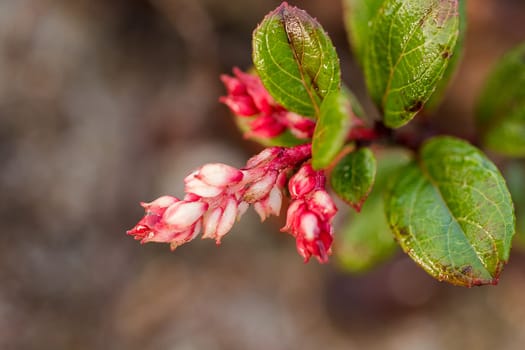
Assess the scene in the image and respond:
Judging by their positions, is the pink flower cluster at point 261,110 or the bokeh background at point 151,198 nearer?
the pink flower cluster at point 261,110

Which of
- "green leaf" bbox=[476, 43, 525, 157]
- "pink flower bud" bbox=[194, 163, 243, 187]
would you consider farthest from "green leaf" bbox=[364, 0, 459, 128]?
"green leaf" bbox=[476, 43, 525, 157]

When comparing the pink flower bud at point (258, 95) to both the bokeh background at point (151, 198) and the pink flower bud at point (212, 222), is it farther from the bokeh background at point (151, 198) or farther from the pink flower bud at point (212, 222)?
the bokeh background at point (151, 198)

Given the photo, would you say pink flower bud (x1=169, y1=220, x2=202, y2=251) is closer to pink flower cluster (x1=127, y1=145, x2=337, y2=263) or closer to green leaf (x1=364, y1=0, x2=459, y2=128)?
pink flower cluster (x1=127, y1=145, x2=337, y2=263)

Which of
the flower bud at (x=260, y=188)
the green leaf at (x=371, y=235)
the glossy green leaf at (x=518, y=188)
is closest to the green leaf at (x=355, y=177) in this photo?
the flower bud at (x=260, y=188)

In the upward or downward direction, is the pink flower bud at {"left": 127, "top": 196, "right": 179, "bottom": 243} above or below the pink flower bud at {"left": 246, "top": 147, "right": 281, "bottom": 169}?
above

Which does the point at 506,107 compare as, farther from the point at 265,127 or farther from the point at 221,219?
the point at 221,219

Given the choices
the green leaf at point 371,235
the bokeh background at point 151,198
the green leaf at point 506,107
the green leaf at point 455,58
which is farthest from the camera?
the bokeh background at point 151,198

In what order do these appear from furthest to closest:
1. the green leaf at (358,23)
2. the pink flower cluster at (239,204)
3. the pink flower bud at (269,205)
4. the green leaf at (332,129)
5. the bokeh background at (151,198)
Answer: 1. the bokeh background at (151,198)
2. the green leaf at (358,23)
3. the pink flower bud at (269,205)
4. the pink flower cluster at (239,204)
5. the green leaf at (332,129)

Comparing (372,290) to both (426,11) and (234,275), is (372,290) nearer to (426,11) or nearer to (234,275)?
(234,275)
